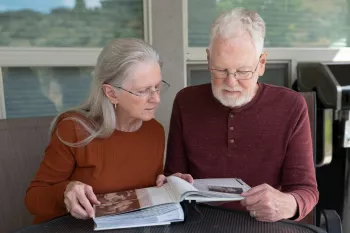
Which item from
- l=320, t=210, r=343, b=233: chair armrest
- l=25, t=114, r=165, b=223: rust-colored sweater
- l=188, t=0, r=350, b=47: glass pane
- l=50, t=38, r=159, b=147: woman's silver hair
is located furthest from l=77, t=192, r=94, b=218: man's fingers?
l=188, t=0, r=350, b=47: glass pane

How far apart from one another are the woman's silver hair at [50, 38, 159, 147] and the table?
1.12 ft

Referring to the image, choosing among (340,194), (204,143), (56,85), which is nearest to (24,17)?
(56,85)

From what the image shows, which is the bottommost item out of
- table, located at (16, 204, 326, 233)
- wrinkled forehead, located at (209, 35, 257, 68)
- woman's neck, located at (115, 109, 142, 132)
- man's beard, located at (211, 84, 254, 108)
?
table, located at (16, 204, 326, 233)

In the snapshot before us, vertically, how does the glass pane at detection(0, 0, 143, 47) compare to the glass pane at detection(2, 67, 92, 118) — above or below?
above

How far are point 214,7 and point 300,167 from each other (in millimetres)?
1477

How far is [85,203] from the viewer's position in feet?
3.77

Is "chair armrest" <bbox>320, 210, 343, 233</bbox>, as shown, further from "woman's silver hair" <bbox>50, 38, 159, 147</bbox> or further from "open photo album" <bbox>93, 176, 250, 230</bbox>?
"woman's silver hair" <bbox>50, 38, 159, 147</bbox>

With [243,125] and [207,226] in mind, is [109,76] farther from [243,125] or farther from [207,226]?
[207,226]

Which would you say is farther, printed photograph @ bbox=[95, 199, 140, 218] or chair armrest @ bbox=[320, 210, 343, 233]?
chair armrest @ bbox=[320, 210, 343, 233]

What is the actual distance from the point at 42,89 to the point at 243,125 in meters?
1.36

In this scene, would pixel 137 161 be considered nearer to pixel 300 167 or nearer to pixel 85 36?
pixel 300 167

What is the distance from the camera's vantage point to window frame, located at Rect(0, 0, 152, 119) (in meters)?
2.23

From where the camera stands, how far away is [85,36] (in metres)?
2.38

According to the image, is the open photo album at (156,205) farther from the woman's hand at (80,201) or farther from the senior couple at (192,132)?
the senior couple at (192,132)
